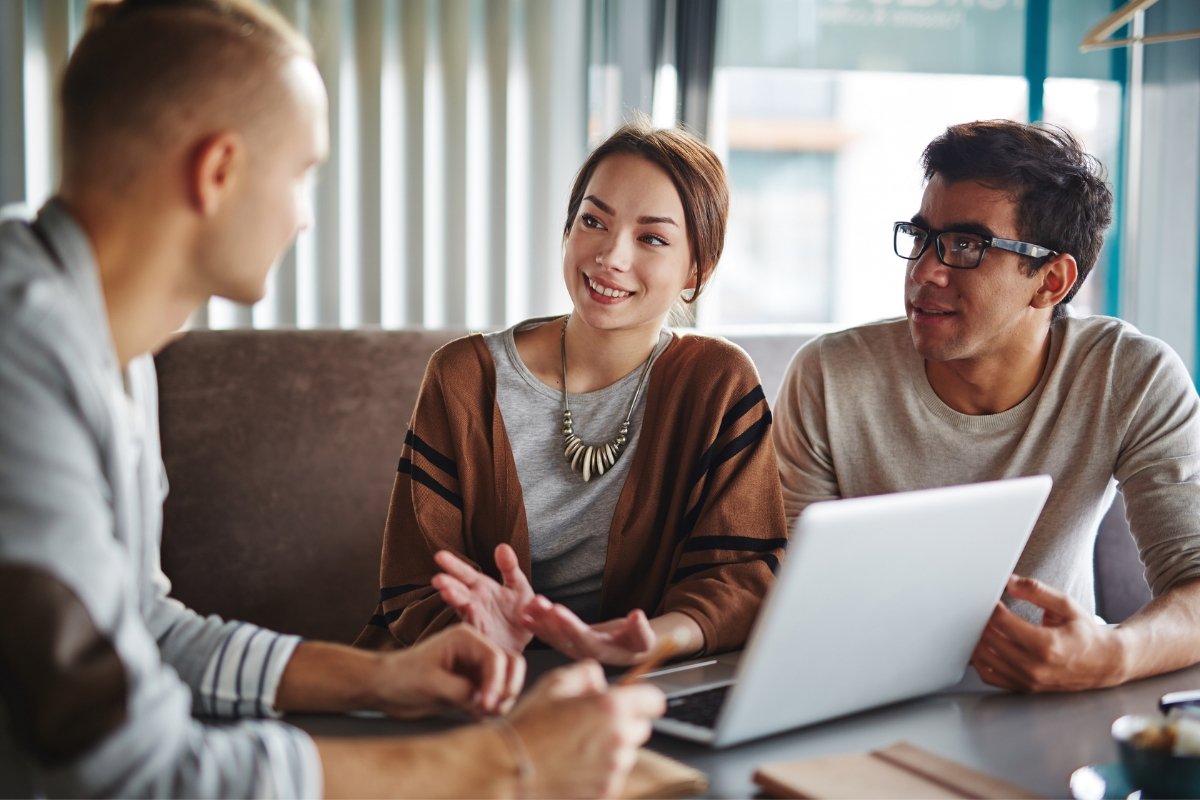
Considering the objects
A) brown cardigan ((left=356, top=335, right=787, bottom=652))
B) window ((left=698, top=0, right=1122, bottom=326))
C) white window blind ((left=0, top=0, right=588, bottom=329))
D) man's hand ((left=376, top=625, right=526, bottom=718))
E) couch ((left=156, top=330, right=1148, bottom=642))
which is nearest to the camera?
man's hand ((left=376, top=625, right=526, bottom=718))

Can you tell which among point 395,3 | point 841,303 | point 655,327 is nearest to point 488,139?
point 395,3

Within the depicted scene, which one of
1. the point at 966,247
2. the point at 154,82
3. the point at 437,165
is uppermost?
the point at 437,165

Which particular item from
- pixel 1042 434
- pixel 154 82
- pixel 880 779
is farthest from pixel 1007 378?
pixel 154 82

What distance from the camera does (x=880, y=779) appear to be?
87cm

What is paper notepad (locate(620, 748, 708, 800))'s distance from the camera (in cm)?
84

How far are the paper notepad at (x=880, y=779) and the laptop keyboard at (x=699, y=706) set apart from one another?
110mm

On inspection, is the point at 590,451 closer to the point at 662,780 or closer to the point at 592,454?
the point at 592,454

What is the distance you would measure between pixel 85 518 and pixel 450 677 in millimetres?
404

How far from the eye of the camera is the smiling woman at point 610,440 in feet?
5.01

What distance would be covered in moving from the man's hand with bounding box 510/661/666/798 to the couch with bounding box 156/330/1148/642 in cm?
156

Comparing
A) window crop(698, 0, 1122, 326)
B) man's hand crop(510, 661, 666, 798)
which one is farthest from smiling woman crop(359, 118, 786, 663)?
window crop(698, 0, 1122, 326)

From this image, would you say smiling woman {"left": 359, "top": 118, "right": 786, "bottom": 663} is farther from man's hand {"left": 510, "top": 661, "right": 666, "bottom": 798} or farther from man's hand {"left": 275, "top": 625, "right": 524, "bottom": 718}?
man's hand {"left": 510, "top": 661, "right": 666, "bottom": 798}

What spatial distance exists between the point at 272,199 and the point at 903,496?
580 millimetres

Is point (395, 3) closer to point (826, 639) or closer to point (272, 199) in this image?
point (272, 199)
